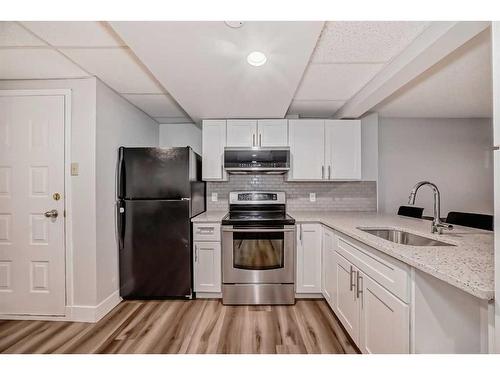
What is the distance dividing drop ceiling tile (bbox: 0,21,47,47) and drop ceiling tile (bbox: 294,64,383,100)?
1.98m

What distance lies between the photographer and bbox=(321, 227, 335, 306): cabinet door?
93.8 inches

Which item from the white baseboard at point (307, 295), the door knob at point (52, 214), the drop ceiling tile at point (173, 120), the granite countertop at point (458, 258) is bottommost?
the white baseboard at point (307, 295)

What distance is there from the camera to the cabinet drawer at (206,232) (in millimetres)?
2693

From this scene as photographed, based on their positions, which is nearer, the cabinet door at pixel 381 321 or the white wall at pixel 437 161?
the cabinet door at pixel 381 321

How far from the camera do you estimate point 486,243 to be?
1.51m

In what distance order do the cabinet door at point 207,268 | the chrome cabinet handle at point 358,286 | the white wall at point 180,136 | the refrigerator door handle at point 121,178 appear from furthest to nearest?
the white wall at point 180,136 < the cabinet door at point 207,268 < the refrigerator door handle at point 121,178 < the chrome cabinet handle at point 358,286

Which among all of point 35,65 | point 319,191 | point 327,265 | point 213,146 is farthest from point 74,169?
point 319,191

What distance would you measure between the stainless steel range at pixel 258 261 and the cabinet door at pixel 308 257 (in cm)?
12

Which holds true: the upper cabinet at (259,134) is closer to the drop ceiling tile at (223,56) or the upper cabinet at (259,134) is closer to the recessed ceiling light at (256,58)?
the drop ceiling tile at (223,56)

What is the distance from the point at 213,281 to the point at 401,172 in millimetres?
2999

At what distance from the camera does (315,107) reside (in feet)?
10.0

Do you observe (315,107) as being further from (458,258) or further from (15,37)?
(15,37)

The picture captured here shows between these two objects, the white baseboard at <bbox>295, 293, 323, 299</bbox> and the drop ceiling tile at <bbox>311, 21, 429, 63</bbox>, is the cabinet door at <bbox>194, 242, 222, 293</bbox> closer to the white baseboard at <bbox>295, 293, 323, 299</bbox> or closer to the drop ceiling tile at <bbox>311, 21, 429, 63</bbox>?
the white baseboard at <bbox>295, 293, 323, 299</bbox>

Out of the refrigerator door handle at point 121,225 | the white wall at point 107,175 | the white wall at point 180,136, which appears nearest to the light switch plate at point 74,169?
the white wall at point 107,175
